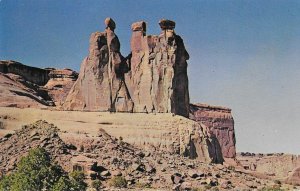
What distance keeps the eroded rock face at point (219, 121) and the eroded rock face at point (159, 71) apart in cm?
7017

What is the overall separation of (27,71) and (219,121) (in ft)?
191

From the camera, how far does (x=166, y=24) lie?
3273 inches

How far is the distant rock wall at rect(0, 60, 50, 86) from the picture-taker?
116188mm

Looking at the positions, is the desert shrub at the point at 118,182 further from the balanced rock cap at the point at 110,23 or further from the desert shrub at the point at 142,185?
the balanced rock cap at the point at 110,23

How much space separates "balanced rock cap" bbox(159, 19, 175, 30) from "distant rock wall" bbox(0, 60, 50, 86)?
4242cm

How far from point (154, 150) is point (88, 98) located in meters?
18.1

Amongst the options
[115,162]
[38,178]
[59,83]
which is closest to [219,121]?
[59,83]

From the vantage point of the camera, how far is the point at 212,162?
73.6 metres

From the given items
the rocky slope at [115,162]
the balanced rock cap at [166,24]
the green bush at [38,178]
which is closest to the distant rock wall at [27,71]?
the balanced rock cap at [166,24]

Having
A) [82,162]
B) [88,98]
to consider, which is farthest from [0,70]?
[82,162]

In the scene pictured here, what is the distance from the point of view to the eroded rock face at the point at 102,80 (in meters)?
84.6

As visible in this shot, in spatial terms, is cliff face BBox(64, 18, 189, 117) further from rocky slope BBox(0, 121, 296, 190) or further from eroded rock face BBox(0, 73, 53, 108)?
rocky slope BBox(0, 121, 296, 190)

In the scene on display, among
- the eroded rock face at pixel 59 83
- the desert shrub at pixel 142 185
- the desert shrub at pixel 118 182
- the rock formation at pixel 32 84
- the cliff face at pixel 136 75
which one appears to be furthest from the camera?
the eroded rock face at pixel 59 83

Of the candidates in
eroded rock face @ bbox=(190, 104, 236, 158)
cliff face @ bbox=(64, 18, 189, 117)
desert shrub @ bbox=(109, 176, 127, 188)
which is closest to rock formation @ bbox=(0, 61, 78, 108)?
cliff face @ bbox=(64, 18, 189, 117)
